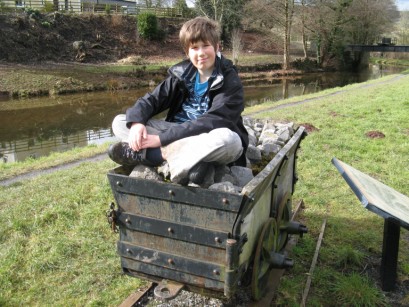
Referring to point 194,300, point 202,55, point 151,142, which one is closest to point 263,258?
point 194,300

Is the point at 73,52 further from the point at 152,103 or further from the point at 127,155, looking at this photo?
the point at 127,155

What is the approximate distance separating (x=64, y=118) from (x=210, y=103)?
14.6 metres

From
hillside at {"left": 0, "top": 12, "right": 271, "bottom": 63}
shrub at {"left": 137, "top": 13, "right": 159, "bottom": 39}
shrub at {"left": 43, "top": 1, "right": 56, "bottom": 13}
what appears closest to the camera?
hillside at {"left": 0, "top": 12, "right": 271, "bottom": 63}

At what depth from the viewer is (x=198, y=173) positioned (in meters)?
2.49

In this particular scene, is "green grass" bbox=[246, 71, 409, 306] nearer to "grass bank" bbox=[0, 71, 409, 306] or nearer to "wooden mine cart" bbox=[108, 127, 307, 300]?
"grass bank" bbox=[0, 71, 409, 306]

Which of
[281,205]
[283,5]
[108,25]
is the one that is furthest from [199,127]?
[108,25]

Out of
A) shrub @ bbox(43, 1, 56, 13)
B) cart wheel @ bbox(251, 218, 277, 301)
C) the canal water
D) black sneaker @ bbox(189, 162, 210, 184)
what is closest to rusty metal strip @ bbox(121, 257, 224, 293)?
cart wheel @ bbox(251, 218, 277, 301)

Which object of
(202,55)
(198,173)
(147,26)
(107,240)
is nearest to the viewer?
(198,173)

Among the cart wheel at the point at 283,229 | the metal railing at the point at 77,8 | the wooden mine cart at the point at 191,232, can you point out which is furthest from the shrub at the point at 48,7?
the wooden mine cart at the point at 191,232

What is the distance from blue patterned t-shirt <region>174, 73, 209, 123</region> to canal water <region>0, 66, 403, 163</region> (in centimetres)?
827

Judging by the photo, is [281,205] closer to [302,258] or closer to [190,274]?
[302,258]

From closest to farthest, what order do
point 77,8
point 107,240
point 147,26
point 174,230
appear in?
point 174,230 → point 107,240 → point 147,26 → point 77,8

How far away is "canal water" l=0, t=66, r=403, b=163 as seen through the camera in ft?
40.7

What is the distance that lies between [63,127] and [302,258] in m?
12.8
